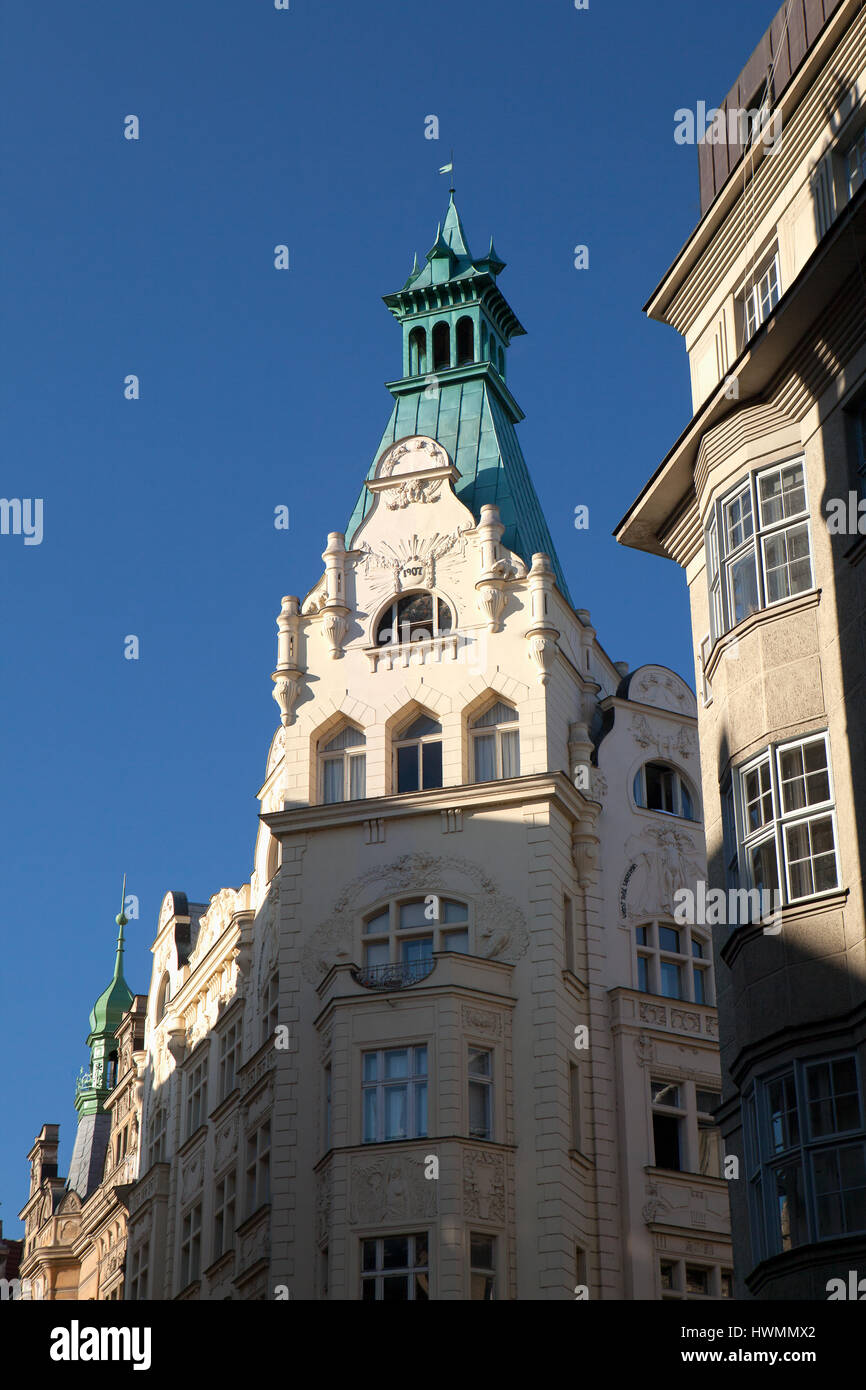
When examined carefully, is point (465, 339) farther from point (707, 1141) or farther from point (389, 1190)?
point (389, 1190)

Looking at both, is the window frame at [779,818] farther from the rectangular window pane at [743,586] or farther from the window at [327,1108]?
the window at [327,1108]

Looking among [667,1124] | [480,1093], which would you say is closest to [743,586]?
[480,1093]

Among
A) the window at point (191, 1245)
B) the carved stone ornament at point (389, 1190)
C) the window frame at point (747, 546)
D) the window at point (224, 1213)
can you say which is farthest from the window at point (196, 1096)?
the window frame at point (747, 546)

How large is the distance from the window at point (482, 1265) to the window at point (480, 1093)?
2.05m

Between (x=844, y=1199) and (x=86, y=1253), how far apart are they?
51.7 m

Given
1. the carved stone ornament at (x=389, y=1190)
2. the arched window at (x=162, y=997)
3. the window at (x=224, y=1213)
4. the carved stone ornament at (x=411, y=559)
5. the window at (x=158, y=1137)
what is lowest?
the carved stone ornament at (x=389, y=1190)

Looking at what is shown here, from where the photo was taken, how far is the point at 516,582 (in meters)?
45.8

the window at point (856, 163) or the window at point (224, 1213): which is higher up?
the window at point (856, 163)

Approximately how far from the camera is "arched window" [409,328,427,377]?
53.4m

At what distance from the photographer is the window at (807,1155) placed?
2200 cm

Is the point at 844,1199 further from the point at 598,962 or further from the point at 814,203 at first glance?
the point at 598,962

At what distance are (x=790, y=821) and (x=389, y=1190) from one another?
17465mm
